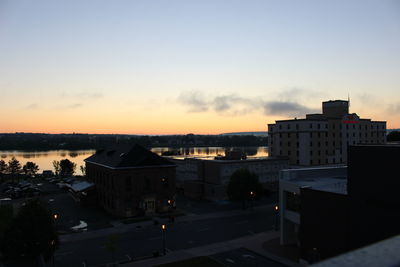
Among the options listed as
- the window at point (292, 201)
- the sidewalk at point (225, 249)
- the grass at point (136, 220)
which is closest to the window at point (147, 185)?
the grass at point (136, 220)

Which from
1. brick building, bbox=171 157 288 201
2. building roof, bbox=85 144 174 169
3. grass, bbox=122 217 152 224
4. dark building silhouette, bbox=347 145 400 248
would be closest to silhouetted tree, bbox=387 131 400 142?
brick building, bbox=171 157 288 201

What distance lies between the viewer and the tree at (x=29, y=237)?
87.6 feet

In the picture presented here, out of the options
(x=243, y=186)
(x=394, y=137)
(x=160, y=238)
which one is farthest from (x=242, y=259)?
(x=394, y=137)

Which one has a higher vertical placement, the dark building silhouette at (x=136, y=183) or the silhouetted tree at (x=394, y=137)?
the silhouetted tree at (x=394, y=137)

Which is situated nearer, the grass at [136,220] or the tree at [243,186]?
the grass at [136,220]

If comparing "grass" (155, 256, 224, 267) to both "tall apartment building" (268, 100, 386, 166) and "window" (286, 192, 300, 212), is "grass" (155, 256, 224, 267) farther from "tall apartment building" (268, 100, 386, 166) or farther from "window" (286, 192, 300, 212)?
"tall apartment building" (268, 100, 386, 166)

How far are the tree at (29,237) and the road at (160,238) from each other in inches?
196

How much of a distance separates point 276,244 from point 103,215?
29280mm

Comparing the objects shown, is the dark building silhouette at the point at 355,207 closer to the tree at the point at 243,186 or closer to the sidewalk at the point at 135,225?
the tree at the point at 243,186

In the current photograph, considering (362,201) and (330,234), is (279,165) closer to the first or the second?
(330,234)

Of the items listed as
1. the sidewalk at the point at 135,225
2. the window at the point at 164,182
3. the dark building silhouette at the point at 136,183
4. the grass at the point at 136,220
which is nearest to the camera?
the sidewalk at the point at 135,225

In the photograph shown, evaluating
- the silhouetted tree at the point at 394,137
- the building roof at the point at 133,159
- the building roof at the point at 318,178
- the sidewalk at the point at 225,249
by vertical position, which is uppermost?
the silhouetted tree at the point at 394,137

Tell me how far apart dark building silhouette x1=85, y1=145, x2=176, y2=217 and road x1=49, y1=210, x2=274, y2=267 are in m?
7.34

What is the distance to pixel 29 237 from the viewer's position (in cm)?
2684
